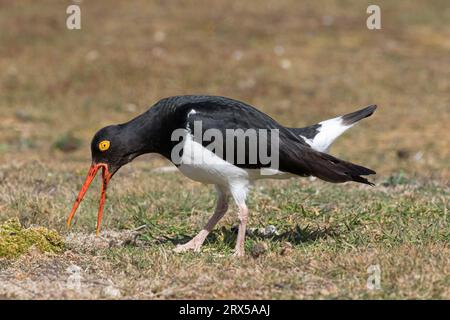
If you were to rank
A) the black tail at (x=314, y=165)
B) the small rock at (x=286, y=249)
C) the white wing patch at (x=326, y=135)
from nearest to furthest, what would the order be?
the small rock at (x=286, y=249), the black tail at (x=314, y=165), the white wing patch at (x=326, y=135)

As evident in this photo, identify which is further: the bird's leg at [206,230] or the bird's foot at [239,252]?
the bird's leg at [206,230]

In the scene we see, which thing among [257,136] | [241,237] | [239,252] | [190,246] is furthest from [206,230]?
[257,136]

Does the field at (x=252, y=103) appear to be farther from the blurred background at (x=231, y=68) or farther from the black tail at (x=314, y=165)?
the black tail at (x=314, y=165)

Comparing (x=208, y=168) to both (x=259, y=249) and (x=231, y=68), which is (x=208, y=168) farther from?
(x=231, y=68)

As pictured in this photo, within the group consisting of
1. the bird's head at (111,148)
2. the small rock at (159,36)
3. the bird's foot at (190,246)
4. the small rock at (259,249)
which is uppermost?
the small rock at (159,36)

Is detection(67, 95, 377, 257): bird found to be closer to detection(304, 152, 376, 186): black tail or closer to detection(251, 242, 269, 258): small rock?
detection(304, 152, 376, 186): black tail

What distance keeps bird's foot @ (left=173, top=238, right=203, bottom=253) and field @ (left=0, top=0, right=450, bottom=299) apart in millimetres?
133

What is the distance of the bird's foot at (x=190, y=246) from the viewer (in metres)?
7.81

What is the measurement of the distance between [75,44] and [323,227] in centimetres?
1460

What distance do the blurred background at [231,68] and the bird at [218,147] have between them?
674 cm


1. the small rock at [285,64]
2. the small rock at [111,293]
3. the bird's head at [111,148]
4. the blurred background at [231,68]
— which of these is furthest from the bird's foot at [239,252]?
the small rock at [285,64]

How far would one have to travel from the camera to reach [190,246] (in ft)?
26.1
